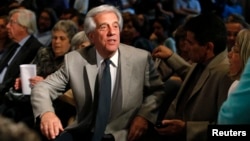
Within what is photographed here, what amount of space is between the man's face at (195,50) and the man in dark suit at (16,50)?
1508 mm

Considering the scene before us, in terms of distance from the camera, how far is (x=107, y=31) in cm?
268

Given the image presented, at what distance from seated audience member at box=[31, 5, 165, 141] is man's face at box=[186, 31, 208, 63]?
23 cm

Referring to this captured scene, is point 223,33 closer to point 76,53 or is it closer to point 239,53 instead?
point 239,53

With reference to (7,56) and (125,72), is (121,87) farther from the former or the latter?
(7,56)

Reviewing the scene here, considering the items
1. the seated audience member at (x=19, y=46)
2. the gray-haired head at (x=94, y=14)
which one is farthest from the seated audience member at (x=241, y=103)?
the seated audience member at (x=19, y=46)

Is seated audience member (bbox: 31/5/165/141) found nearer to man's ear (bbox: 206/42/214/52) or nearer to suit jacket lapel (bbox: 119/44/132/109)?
suit jacket lapel (bbox: 119/44/132/109)

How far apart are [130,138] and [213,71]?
53 cm

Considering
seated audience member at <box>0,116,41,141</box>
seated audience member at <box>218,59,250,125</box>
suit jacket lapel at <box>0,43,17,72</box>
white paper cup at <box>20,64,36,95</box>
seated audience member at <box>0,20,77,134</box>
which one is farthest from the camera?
suit jacket lapel at <box>0,43,17,72</box>

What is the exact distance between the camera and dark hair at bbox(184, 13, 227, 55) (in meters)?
2.70

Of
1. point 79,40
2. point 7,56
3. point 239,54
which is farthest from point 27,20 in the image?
point 239,54

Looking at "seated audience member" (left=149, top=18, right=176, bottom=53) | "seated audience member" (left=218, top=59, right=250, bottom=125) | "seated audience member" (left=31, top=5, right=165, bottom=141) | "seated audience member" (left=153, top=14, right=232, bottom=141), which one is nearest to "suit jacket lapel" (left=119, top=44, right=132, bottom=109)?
"seated audience member" (left=31, top=5, right=165, bottom=141)

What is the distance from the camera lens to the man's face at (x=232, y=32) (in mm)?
3834

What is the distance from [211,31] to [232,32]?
4.06ft

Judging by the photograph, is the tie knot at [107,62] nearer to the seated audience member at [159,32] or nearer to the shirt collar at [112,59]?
the shirt collar at [112,59]
